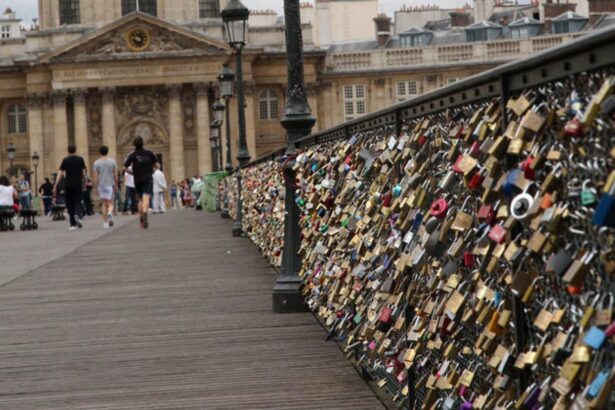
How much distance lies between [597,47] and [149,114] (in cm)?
7962

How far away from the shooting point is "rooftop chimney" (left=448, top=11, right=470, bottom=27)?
89312mm

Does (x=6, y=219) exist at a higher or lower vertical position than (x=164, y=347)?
lower

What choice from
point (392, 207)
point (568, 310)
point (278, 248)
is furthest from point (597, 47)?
point (278, 248)

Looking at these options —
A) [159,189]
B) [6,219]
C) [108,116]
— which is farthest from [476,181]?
[108,116]

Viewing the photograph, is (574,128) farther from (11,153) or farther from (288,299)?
(11,153)

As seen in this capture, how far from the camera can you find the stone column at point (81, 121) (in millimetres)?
80438

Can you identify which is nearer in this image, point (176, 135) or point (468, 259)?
point (468, 259)

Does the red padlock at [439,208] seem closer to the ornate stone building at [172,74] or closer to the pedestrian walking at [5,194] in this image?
the pedestrian walking at [5,194]

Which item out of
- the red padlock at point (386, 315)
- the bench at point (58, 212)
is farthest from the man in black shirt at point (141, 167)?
the red padlock at point (386, 315)

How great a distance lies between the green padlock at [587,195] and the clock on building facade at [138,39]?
255 ft

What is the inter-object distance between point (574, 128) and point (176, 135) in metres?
78.3

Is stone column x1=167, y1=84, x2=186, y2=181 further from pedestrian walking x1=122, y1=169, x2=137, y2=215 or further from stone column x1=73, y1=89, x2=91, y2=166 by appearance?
pedestrian walking x1=122, y1=169, x2=137, y2=215

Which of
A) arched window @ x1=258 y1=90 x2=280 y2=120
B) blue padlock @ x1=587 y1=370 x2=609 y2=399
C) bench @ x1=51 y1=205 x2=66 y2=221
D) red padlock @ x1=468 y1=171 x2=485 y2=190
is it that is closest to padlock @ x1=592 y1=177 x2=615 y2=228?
blue padlock @ x1=587 y1=370 x2=609 y2=399

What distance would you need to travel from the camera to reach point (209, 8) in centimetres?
8588
